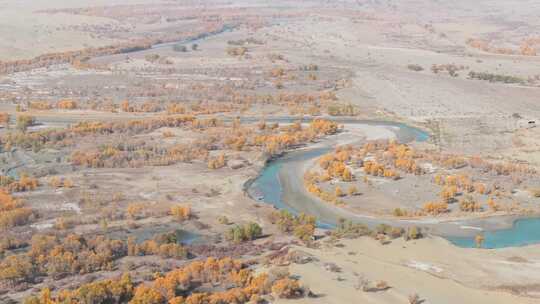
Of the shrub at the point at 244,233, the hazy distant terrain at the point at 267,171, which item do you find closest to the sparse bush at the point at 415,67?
the hazy distant terrain at the point at 267,171

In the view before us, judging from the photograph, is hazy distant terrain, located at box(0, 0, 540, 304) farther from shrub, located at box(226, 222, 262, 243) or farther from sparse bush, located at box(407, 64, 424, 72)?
sparse bush, located at box(407, 64, 424, 72)

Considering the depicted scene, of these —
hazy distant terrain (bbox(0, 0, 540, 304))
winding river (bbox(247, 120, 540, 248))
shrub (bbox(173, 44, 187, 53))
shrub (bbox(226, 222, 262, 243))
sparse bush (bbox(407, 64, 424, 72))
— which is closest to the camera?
hazy distant terrain (bbox(0, 0, 540, 304))

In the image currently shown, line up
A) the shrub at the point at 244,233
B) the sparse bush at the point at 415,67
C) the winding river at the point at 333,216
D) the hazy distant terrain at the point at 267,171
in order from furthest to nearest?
the sparse bush at the point at 415,67 < the winding river at the point at 333,216 < the shrub at the point at 244,233 < the hazy distant terrain at the point at 267,171

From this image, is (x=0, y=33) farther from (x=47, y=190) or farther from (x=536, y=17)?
(x=536, y=17)

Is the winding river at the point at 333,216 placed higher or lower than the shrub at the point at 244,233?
lower

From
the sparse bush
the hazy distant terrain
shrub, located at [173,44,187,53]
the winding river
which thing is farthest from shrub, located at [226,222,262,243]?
shrub, located at [173,44,187,53]

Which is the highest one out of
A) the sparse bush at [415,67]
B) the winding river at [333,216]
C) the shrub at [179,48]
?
the shrub at [179,48]

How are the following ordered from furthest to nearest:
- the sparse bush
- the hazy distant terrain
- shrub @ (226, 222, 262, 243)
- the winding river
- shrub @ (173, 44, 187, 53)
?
shrub @ (173, 44, 187, 53) → the sparse bush → the winding river → shrub @ (226, 222, 262, 243) → the hazy distant terrain

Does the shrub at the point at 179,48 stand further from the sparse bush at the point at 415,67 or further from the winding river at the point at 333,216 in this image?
the winding river at the point at 333,216

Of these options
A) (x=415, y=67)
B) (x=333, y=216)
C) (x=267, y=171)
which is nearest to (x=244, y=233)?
(x=333, y=216)
